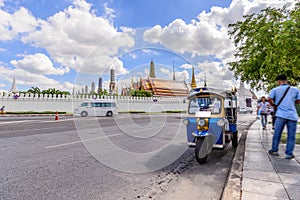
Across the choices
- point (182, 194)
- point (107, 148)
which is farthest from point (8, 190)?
point (107, 148)

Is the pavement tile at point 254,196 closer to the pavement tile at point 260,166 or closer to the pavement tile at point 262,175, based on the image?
the pavement tile at point 262,175

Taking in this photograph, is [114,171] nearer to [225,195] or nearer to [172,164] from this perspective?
[172,164]

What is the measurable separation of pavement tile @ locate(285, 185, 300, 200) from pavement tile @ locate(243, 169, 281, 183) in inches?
8.8

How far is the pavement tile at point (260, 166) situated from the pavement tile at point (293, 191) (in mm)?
761

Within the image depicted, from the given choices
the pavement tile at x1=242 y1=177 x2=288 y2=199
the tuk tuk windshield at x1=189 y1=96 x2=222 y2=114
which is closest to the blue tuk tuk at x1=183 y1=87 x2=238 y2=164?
Answer: the tuk tuk windshield at x1=189 y1=96 x2=222 y2=114

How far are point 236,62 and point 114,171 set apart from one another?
308 inches

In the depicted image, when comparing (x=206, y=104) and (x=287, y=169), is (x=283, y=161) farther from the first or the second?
(x=206, y=104)

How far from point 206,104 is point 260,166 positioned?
188 centimetres

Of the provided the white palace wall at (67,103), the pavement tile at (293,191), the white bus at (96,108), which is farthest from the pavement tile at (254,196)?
the white bus at (96,108)

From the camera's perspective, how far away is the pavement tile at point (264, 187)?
2.67 m

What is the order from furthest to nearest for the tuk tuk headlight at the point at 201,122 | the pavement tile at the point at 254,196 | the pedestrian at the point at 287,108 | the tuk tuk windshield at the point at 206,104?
→ the tuk tuk windshield at the point at 206,104, the tuk tuk headlight at the point at 201,122, the pedestrian at the point at 287,108, the pavement tile at the point at 254,196

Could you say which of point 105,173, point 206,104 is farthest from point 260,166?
point 105,173

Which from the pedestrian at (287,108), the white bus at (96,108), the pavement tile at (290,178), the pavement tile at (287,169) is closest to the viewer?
the pavement tile at (290,178)

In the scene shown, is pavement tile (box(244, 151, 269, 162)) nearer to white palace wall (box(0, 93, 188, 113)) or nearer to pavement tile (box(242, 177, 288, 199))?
pavement tile (box(242, 177, 288, 199))
